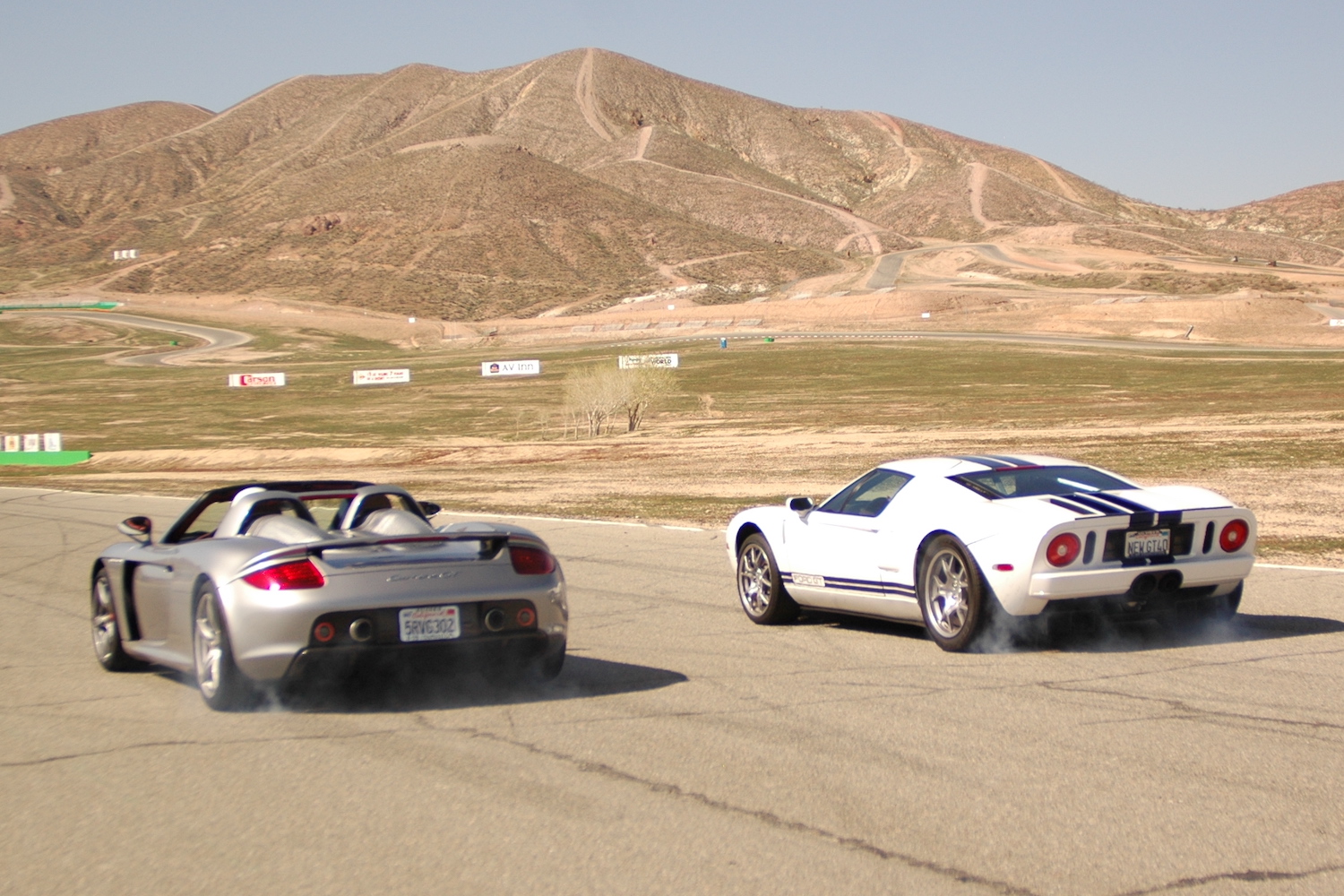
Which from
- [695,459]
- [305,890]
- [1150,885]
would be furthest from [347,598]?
[695,459]

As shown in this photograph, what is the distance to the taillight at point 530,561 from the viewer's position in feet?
23.4

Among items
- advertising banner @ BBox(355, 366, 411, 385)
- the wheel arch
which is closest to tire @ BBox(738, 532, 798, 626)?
the wheel arch

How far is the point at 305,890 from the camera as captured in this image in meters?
4.31

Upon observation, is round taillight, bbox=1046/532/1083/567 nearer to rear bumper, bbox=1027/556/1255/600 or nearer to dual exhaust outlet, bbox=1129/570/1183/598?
rear bumper, bbox=1027/556/1255/600

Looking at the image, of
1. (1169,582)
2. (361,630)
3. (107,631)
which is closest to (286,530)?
(361,630)

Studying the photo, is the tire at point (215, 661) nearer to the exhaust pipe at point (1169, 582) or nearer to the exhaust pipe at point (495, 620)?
the exhaust pipe at point (495, 620)

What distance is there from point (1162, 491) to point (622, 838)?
5204 mm

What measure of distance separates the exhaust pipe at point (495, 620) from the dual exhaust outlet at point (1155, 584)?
148 inches

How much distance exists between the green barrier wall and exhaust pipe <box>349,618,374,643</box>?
143 ft

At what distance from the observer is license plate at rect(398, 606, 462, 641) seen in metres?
6.65

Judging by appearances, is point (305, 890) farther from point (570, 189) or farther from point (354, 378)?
point (570, 189)

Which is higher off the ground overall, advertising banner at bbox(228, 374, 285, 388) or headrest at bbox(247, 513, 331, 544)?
advertising banner at bbox(228, 374, 285, 388)

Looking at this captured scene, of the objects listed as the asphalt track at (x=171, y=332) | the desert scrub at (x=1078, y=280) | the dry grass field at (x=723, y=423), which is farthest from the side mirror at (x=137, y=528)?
the desert scrub at (x=1078, y=280)

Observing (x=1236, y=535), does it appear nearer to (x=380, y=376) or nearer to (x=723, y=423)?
(x=723, y=423)
